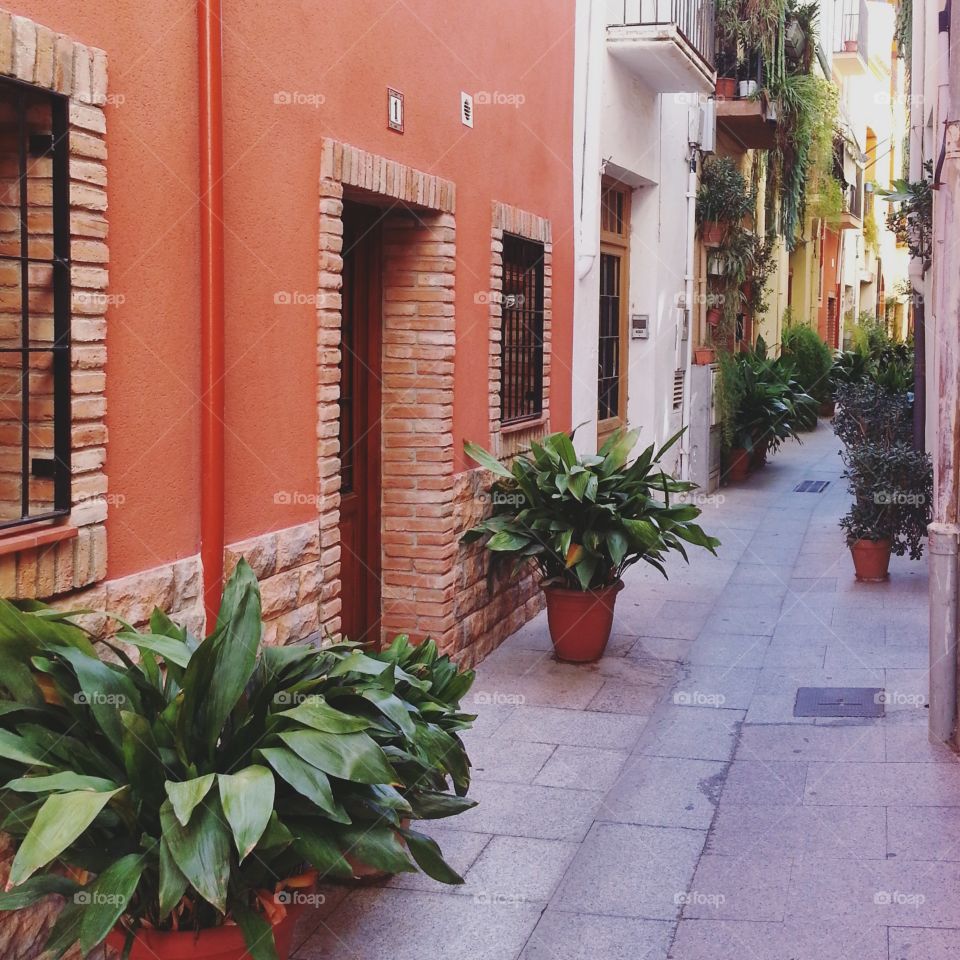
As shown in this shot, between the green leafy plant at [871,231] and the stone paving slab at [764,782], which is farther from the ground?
the green leafy plant at [871,231]

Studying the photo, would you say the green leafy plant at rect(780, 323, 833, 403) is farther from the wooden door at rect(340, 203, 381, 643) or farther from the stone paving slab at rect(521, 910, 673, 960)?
the stone paving slab at rect(521, 910, 673, 960)

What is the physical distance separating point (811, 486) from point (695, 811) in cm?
1033

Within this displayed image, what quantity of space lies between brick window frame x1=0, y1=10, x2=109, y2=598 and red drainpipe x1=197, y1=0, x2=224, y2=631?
0.60 meters

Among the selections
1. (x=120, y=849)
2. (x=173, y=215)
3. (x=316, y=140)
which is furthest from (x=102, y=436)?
(x=316, y=140)

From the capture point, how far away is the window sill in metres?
3.77

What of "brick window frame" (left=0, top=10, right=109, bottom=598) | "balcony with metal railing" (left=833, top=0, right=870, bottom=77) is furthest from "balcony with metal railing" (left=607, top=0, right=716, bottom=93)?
"balcony with metal railing" (left=833, top=0, right=870, bottom=77)

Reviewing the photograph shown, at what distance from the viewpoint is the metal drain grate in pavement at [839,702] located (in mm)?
7145

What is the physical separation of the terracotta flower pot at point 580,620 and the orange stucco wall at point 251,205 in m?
1.14

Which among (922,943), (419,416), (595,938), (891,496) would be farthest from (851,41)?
(595,938)

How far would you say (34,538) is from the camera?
3.88 metres

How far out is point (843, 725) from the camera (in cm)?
693

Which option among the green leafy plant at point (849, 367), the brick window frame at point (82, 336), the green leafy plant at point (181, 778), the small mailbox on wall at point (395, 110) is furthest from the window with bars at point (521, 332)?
the green leafy plant at point (849, 367)

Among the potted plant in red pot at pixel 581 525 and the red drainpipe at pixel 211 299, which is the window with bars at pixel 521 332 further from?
the red drainpipe at pixel 211 299

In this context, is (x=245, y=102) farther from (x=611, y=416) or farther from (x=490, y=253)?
(x=611, y=416)
